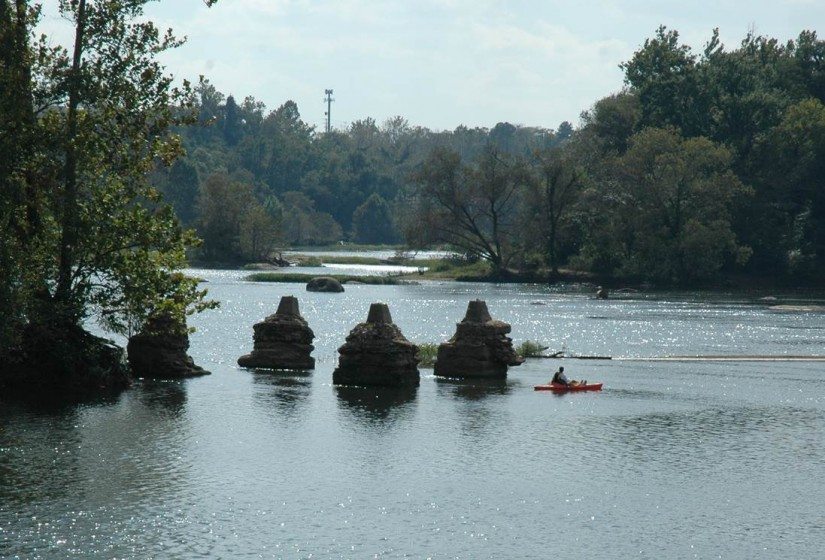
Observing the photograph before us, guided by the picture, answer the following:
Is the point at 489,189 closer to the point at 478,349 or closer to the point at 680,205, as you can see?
the point at 680,205

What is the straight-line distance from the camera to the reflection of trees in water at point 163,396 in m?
47.3

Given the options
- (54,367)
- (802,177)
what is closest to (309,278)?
(802,177)

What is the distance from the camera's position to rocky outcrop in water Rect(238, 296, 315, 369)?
59.2 metres

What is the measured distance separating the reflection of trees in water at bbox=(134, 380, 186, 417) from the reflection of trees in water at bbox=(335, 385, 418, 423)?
6.69 meters

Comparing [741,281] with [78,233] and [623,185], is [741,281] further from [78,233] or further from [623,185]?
[78,233]

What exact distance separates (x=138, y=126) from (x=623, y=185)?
328 ft

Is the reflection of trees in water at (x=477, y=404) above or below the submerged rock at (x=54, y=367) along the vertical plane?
below

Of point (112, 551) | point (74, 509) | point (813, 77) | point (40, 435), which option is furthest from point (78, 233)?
point (813, 77)

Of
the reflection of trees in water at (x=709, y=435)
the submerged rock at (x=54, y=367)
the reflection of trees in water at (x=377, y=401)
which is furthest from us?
the submerged rock at (x=54, y=367)

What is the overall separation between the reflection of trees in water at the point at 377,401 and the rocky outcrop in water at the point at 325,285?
3322 inches

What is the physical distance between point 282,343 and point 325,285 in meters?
80.2

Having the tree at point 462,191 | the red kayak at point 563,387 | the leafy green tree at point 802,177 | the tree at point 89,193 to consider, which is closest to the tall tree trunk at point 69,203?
the tree at point 89,193

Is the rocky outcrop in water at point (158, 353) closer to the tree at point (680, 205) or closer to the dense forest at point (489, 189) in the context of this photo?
the dense forest at point (489, 189)

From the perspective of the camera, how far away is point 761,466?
39.2 m
